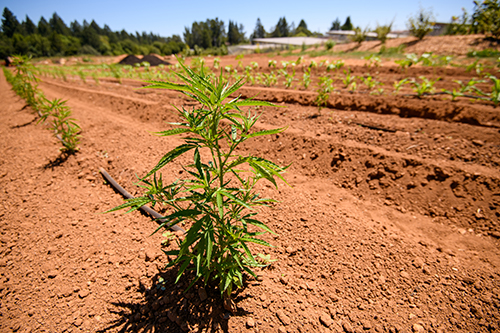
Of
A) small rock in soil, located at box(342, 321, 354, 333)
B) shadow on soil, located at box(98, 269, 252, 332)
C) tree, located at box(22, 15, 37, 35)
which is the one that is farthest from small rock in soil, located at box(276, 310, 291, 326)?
tree, located at box(22, 15, 37, 35)

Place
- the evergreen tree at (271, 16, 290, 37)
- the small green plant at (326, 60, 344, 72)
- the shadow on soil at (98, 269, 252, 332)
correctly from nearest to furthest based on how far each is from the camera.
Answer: the shadow on soil at (98, 269, 252, 332) < the small green plant at (326, 60, 344, 72) < the evergreen tree at (271, 16, 290, 37)

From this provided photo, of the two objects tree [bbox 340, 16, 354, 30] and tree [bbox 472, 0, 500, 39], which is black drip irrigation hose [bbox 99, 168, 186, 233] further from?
tree [bbox 340, 16, 354, 30]

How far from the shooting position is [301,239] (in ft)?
6.67

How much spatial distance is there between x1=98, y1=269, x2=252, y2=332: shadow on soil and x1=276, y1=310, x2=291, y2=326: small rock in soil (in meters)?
0.23

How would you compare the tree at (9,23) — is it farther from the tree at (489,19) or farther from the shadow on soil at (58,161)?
the tree at (489,19)

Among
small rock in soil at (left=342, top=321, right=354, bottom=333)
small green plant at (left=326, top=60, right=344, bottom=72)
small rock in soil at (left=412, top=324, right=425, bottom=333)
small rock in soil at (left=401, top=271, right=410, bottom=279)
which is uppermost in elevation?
small green plant at (left=326, top=60, right=344, bottom=72)

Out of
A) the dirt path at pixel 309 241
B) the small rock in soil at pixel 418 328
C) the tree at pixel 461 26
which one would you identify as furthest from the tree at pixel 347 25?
the small rock in soil at pixel 418 328

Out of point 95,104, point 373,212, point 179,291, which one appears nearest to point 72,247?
point 179,291

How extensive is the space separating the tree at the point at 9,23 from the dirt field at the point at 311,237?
88.6 metres

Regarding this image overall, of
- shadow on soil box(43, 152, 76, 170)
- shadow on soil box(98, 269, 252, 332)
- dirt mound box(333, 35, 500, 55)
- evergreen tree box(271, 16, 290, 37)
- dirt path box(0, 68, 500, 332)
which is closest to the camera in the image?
shadow on soil box(98, 269, 252, 332)

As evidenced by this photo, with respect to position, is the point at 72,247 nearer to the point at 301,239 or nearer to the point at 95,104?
the point at 301,239

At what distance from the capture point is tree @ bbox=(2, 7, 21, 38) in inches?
2313

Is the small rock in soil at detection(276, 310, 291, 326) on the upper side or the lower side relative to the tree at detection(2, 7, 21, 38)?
lower

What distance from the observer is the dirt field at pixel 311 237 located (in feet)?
4.96
